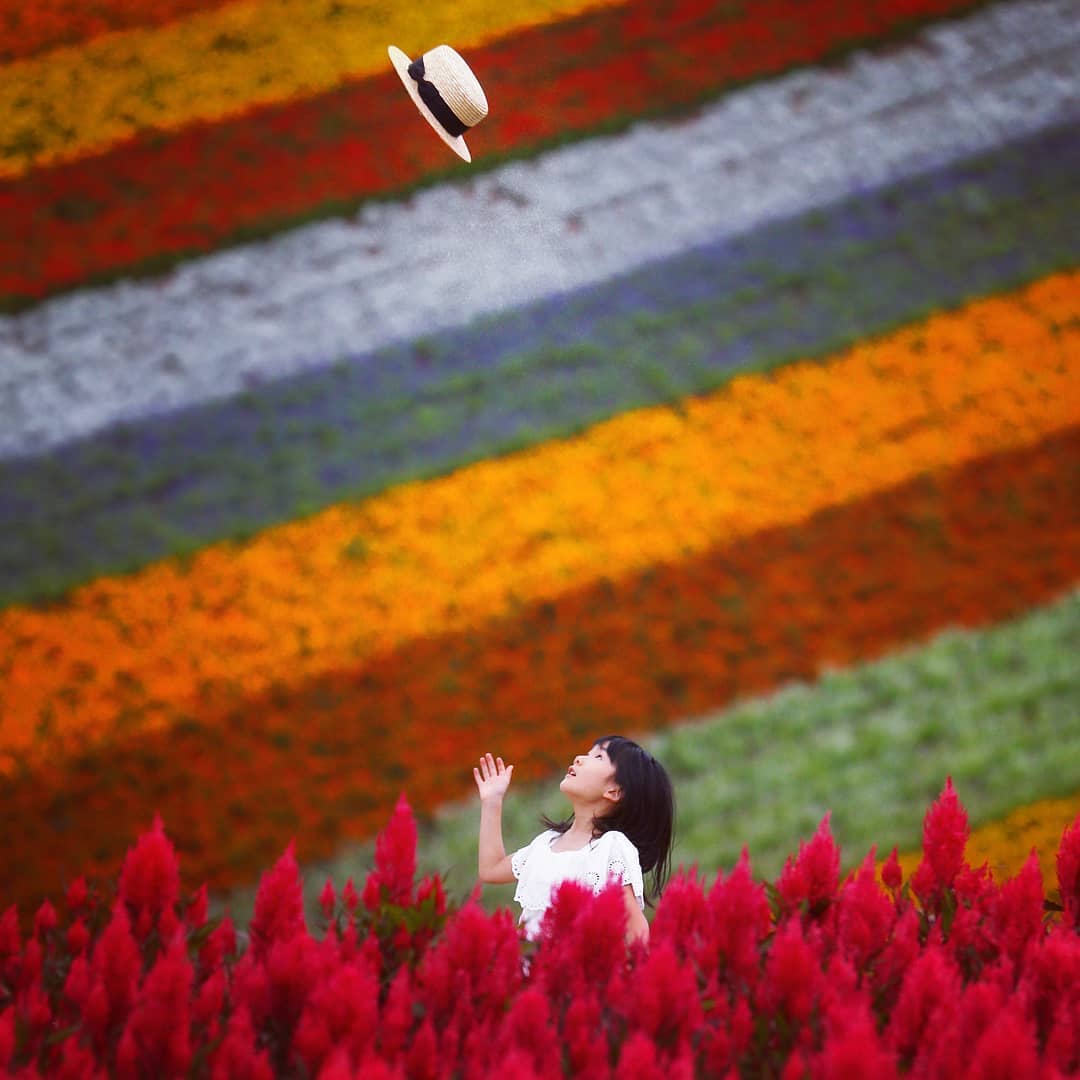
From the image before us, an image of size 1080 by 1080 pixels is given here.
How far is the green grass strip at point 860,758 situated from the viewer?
4379mm

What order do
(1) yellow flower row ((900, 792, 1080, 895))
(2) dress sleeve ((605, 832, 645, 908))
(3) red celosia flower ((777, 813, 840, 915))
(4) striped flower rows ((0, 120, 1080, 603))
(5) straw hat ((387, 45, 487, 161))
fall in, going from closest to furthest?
(3) red celosia flower ((777, 813, 840, 915)) < (2) dress sleeve ((605, 832, 645, 908)) < (5) straw hat ((387, 45, 487, 161)) < (1) yellow flower row ((900, 792, 1080, 895)) < (4) striped flower rows ((0, 120, 1080, 603))

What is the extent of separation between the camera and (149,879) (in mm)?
2205

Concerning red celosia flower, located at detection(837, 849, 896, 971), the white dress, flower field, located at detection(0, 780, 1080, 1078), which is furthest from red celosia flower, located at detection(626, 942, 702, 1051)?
the white dress

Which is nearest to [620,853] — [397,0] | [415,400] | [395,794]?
[395,794]

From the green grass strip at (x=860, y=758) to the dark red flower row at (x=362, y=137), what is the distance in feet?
7.01

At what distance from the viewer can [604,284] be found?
5.16 metres

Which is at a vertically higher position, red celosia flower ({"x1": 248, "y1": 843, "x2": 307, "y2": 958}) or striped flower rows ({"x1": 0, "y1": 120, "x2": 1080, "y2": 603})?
red celosia flower ({"x1": 248, "y1": 843, "x2": 307, "y2": 958})

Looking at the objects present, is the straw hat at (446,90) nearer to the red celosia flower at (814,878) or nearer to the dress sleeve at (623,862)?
the dress sleeve at (623,862)

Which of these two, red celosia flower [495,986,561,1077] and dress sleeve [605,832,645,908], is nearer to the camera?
red celosia flower [495,986,561,1077]

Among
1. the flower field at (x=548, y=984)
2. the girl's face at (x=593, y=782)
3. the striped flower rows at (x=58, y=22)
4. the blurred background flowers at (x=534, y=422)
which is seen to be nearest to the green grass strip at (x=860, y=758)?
the blurred background flowers at (x=534, y=422)

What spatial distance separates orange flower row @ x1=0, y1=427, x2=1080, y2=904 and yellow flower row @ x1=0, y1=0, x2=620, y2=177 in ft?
6.71

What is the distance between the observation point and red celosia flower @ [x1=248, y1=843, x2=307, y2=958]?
216cm

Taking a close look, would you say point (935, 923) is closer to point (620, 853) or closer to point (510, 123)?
point (620, 853)

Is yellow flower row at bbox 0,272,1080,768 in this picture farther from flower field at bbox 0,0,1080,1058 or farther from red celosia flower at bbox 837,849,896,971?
red celosia flower at bbox 837,849,896,971
